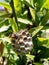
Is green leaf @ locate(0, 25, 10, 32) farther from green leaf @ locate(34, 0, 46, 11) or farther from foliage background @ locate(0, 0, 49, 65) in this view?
green leaf @ locate(34, 0, 46, 11)

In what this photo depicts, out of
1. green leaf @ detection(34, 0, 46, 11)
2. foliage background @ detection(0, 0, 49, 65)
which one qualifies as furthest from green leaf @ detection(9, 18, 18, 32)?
green leaf @ detection(34, 0, 46, 11)

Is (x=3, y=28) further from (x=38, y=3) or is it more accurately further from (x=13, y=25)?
(x=38, y=3)

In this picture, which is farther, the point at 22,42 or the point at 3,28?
the point at 3,28

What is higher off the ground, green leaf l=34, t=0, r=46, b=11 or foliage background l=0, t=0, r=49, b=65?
green leaf l=34, t=0, r=46, b=11

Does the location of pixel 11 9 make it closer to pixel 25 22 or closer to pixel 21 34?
pixel 25 22

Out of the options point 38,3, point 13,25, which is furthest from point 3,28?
point 38,3

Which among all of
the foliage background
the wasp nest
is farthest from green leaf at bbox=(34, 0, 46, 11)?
the wasp nest

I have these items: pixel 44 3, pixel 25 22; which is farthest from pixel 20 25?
pixel 44 3

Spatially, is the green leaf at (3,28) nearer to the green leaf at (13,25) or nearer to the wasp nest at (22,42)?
the green leaf at (13,25)

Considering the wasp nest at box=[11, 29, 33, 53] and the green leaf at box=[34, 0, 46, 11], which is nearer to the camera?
the wasp nest at box=[11, 29, 33, 53]

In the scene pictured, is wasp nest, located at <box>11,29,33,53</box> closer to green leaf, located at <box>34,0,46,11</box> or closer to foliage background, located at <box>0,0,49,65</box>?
foliage background, located at <box>0,0,49,65</box>

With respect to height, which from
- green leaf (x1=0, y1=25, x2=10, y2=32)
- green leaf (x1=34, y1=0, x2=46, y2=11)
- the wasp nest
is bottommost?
green leaf (x1=0, y1=25, x2=10, y2=32)
